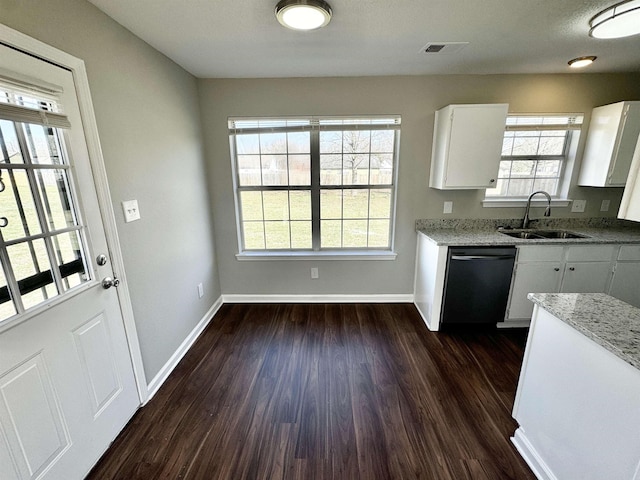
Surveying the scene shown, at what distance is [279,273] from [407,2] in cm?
256

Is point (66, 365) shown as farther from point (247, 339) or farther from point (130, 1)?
point (130, 1)

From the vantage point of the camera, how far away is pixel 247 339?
8.33ft

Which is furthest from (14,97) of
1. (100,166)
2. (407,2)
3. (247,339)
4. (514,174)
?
(514,174)

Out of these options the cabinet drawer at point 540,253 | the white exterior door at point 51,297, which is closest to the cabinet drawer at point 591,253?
the cabinet drawer at point 540,253

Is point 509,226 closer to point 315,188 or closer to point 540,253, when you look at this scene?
point 540,253

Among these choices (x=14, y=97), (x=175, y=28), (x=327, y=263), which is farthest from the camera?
(x=327, y=263)

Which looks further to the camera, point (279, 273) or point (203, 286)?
point (279, 273)

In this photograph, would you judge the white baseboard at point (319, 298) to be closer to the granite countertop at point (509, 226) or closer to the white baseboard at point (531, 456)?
the granite countertop at point (509, 226)

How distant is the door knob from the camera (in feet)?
4.97

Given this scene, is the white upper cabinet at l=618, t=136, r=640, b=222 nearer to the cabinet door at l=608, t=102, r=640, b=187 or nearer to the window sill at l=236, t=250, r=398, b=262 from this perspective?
the window sill at l=236, t=250, r=398, b=262

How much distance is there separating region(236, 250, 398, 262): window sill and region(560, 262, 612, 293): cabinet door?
155 centimetres

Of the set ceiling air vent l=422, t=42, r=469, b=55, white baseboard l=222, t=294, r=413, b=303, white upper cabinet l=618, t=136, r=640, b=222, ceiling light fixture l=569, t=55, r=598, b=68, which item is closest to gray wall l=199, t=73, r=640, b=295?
ceiling light fixture l=569, t=55, r=598, b=68

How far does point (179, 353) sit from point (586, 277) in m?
3.71

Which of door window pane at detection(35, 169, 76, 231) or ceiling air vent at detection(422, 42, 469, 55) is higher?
ceiling air vent at detection(422, 42, 469, 55)
